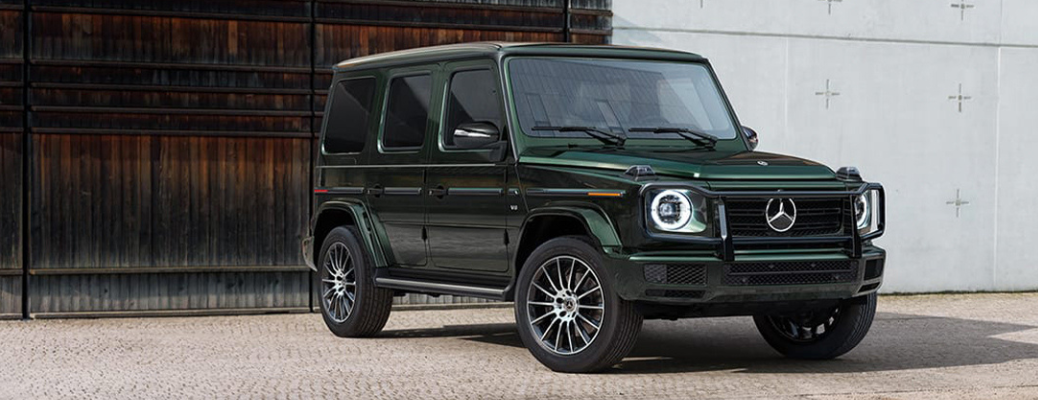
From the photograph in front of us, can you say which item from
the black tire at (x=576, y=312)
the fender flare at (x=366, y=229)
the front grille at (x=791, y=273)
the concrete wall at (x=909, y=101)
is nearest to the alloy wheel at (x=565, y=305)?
the black tire at (x=576, y=312)

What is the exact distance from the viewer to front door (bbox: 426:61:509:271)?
9.43m

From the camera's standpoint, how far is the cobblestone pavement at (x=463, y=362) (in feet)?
26.7

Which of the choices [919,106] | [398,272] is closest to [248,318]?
[398,272]

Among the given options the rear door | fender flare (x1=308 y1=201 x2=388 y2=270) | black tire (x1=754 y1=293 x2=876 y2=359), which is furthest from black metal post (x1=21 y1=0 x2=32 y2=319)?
black tire (x1=754 y1=293 x2=876 y2=359)

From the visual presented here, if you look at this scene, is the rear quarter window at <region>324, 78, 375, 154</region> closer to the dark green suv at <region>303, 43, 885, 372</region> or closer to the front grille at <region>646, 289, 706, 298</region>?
the dark green suv at <region>303, 43, 885, 372</region>

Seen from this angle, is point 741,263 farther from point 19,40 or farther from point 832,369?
point 19,40

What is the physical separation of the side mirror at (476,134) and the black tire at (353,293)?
1.69 m

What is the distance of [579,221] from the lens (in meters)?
8.73

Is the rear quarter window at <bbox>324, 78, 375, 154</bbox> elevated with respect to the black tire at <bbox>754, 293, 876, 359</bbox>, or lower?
elevated

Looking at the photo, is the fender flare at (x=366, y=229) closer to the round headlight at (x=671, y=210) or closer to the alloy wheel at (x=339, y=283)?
the alloy wheel at (x=339, y=283)

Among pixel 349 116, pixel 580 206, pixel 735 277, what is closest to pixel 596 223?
pixel 580 206

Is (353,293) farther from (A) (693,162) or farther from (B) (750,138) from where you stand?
(A) (693,162)

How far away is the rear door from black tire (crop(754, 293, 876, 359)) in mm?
2447

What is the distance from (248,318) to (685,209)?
18.7ft
